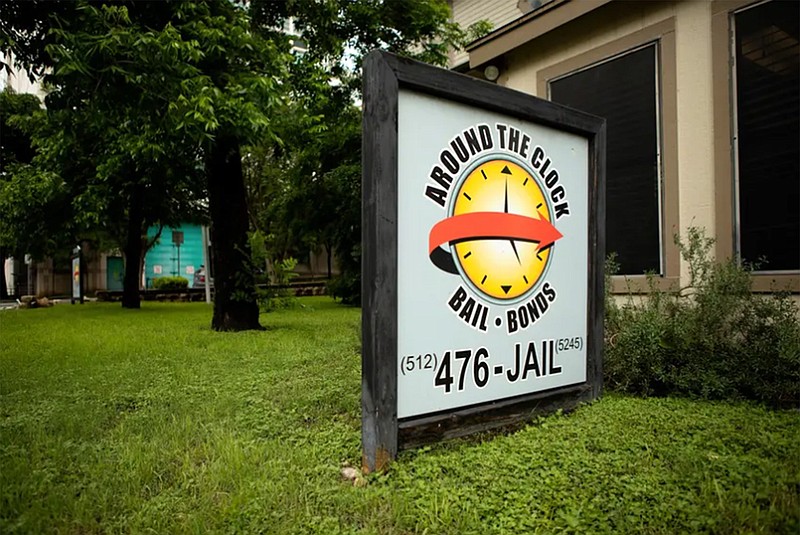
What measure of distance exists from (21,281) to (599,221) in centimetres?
4147

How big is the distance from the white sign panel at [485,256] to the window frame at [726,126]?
1.70m

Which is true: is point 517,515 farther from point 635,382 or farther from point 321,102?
point 321,102

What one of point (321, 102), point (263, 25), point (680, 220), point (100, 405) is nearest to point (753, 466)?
point (680, 220)

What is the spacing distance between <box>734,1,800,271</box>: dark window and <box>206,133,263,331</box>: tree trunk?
24.5ft

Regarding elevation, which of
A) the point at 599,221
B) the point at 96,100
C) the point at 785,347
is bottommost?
the point at 785,347

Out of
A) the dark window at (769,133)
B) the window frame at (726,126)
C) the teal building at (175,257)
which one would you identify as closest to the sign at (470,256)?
the window frame at (726,126)

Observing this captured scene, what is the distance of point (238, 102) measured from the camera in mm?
7164

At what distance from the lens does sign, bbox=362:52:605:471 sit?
2.99m

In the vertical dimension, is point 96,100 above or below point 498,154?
above

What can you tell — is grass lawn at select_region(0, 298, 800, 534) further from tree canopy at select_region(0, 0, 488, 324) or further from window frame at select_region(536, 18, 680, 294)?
tree canopy at select_region(0, 0, 488, 324)

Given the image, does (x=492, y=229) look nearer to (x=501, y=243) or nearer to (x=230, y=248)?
(x=501, y=243)

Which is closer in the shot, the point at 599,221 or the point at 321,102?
the point at 599,221

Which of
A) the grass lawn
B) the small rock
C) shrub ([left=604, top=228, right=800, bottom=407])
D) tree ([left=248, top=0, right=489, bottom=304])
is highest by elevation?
tree ([left=248, top=0, right=489, bottom=304])

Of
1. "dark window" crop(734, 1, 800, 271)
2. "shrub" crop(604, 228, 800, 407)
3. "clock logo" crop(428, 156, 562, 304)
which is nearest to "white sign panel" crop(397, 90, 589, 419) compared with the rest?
"clock logo" crop(428, 156, 562, 304)
